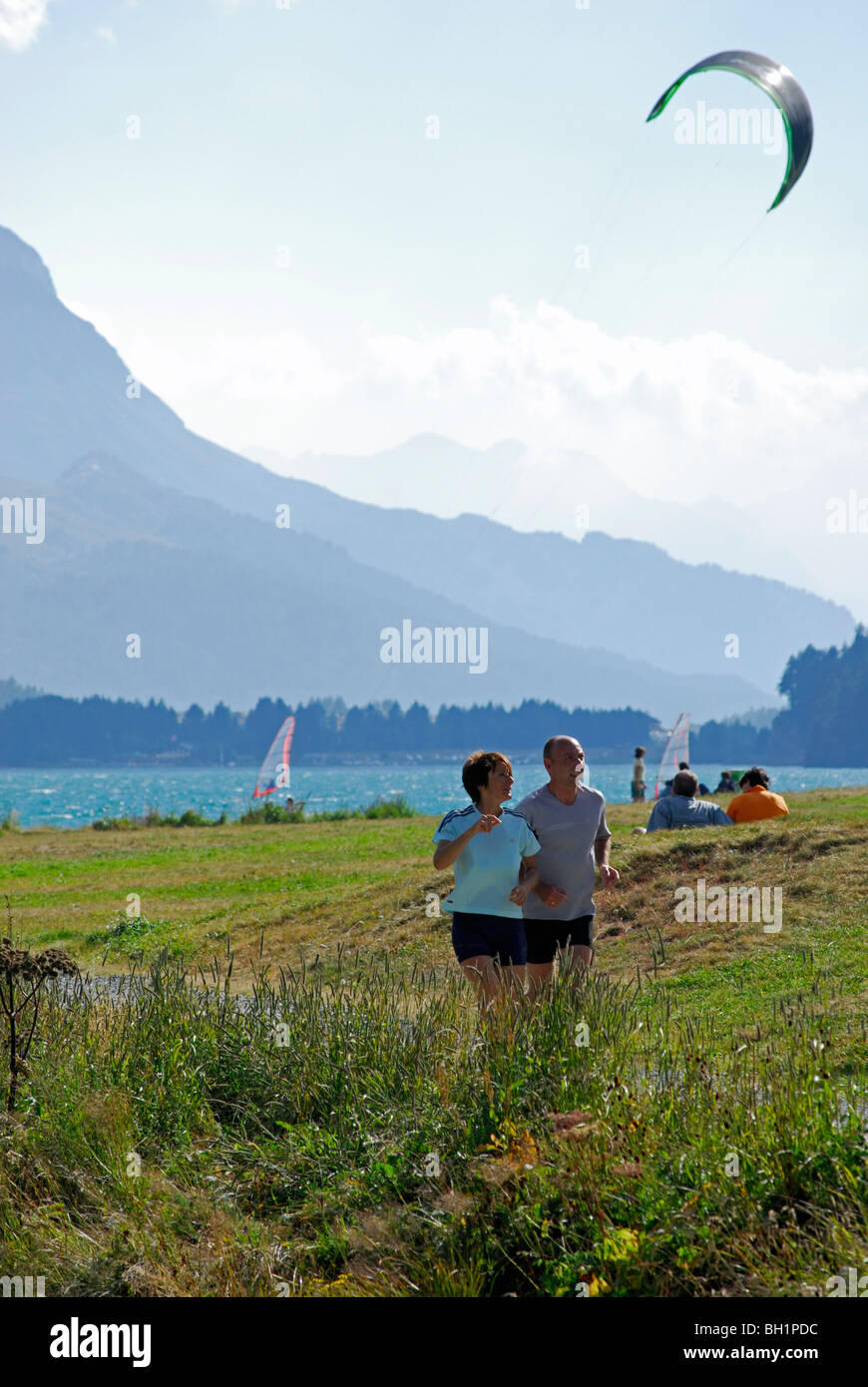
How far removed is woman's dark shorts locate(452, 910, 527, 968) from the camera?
8.08m

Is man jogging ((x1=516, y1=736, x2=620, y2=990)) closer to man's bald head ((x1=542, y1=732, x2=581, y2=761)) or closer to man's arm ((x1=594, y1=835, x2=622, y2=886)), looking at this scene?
man's bald head ((x1=542, y1=732, x2=581, y2=761))

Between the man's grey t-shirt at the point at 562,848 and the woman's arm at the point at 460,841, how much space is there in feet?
2.34

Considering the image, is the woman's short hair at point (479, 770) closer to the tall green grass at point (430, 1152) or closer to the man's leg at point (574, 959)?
the man's leg at point (574, 959)

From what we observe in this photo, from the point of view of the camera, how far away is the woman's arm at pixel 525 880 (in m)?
8.16

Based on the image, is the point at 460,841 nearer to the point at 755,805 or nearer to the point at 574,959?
the point at 574,959

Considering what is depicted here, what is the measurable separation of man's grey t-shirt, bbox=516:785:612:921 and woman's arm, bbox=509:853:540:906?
0.11 m

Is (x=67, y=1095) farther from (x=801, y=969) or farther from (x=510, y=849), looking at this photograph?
(x=801, y=969)

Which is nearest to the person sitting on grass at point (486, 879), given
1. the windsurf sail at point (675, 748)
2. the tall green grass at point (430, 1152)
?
the tall green grass at point (430, 1152)

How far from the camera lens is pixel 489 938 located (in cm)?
811

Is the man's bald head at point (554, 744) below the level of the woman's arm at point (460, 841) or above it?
above

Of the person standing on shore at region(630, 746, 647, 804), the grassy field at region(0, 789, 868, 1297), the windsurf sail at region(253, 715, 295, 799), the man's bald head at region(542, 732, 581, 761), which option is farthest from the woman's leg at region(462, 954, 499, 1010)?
the windsurf sail at region(253, 715, 295, 799)

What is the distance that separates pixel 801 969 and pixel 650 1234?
649 cm

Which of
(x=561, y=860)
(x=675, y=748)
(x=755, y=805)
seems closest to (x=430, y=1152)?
(x=561, y=860)
